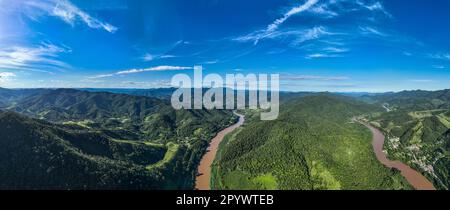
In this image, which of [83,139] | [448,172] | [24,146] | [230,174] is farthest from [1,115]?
[448,172]

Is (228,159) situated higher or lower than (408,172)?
higher

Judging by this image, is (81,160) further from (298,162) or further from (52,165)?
(298,162)

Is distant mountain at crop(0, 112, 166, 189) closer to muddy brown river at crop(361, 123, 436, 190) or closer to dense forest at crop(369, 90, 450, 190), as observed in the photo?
muddy brown river at crop(361, 123, 436, 190)

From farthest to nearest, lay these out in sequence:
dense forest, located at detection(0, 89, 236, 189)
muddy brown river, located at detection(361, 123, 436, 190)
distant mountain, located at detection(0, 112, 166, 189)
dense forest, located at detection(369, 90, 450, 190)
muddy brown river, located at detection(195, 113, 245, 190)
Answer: dense forest, located at detection(369, 90, 450, 190)
muddy brown river, located at detection(361, 123, 436, 190)
muddy brown river, located at detection(195, 113, 245, 190)
dense forest, located at detection(0, 89, 236, 189)
distant mountain, located at detection(0, 112, 166, 189)

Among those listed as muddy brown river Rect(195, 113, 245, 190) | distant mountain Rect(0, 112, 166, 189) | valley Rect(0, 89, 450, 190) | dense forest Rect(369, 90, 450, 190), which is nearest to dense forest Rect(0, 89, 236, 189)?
distant mountain Rect(0, 112, 166, 189)

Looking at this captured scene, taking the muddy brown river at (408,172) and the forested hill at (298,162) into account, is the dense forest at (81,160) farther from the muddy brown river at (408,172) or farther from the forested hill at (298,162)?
the muddy brown river at (408,172)

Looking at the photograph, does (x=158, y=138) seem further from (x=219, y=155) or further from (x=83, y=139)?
(x=83, y=139)

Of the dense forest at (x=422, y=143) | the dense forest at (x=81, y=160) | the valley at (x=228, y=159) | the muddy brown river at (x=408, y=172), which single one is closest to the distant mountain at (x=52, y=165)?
the dense forest at (x=81, y=160)

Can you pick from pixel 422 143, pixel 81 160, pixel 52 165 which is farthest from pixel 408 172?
pixel 52 165
